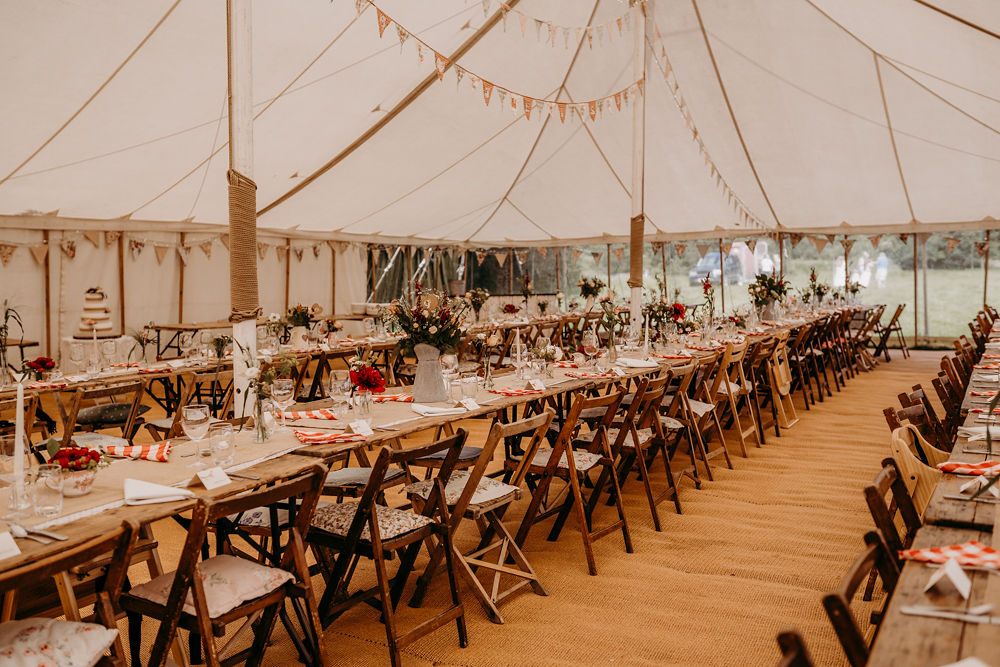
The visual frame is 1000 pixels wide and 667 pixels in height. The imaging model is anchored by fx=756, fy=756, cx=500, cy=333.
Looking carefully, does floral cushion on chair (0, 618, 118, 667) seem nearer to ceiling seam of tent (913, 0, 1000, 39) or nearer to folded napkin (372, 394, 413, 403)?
folded napkin (372, 394, 413, 403)

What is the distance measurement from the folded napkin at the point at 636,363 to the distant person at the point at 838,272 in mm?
11845

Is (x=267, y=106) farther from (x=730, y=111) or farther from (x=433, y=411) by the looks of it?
(x=730, y=111)

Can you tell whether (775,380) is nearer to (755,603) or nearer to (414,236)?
(755,603)

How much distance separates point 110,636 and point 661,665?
1.97 m

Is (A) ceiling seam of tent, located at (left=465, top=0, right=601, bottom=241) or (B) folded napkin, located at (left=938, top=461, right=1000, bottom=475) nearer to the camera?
(B) folded napkin, located at (left=938, top=461, right=1000, bottom=475)

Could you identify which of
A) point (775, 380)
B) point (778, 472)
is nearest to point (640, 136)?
point (775, 380)

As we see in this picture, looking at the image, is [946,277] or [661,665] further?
Answer: [946,277]

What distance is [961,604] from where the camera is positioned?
5.34ft

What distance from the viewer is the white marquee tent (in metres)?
6.59

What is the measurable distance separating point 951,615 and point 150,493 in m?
2.25

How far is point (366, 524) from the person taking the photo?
3.20 meters

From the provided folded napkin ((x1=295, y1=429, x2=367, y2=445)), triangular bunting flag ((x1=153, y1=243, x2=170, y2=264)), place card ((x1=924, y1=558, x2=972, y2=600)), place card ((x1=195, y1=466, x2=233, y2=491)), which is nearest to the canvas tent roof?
triangular bunting flag ((x1=153, y1=243, x2=170, y2=264))

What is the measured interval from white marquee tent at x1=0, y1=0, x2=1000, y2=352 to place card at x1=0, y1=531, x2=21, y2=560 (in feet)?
15.0

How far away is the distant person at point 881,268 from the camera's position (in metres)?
15.7
